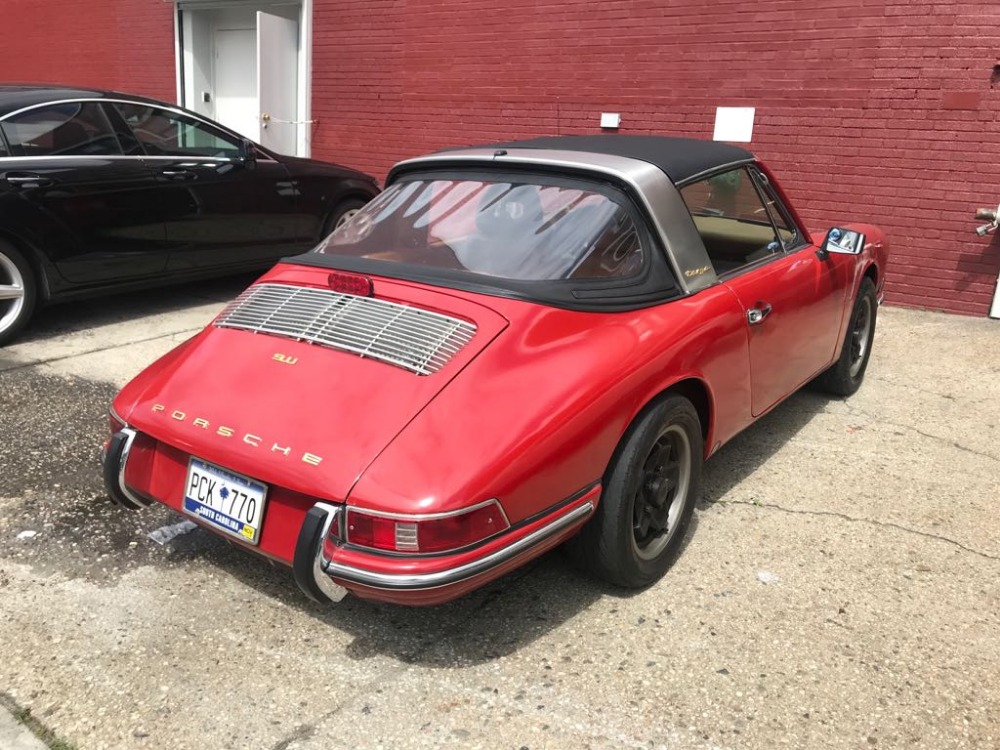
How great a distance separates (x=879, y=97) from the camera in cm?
681

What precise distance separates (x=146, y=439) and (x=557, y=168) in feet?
5.69

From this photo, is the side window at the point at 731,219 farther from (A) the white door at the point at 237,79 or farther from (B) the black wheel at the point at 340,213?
(A) the white door at the point at 237,79

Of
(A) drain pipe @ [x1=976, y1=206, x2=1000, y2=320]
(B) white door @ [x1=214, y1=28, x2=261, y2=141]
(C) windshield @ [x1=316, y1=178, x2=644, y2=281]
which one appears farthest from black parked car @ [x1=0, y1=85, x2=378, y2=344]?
(A) drain pipe @ [x1=976, y1=206, x2=1000, y2=320]

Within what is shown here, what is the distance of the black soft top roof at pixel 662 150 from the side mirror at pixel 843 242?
56 cm

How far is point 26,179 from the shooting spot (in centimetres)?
520

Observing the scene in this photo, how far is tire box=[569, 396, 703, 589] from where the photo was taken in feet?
8.68

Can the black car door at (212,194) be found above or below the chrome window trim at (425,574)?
above

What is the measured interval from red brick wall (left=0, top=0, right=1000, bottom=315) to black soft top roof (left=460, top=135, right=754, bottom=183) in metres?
3.71

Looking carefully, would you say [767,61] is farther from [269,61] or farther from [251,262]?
[269,61]

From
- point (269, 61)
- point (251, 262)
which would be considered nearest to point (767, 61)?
point (251, 262)

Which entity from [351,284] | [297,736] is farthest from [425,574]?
[351,284]

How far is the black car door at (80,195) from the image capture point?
5215 millimetres

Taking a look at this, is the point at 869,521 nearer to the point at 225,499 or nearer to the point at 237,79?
the point at 225,499

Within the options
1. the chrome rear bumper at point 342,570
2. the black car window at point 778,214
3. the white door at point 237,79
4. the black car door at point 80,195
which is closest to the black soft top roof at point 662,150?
the black car window at point 778,214
